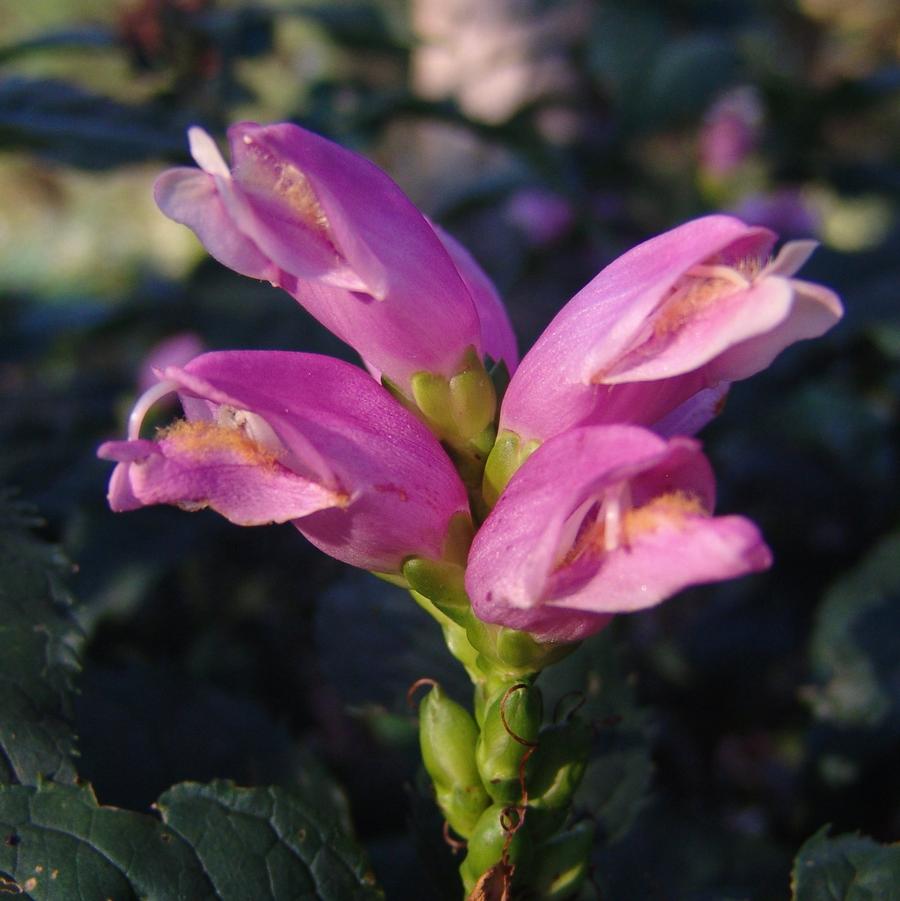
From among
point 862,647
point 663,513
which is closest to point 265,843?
point 663,513

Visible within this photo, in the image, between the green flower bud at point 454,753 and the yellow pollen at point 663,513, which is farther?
the green flower bud at point 454,753

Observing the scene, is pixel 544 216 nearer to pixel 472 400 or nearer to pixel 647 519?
pixel 472 400

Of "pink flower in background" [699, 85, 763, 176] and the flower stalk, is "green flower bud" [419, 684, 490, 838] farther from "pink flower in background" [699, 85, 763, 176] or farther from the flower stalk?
"pink flower in background" [699, 85, 763, 176]

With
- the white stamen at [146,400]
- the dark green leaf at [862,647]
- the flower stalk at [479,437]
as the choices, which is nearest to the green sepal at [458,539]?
the flower stalk at [479,437]

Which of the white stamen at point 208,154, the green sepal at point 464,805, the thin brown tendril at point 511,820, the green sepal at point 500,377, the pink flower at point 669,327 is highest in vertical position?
the white stamen at point 208,154

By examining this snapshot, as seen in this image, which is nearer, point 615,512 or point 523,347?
point 615,512

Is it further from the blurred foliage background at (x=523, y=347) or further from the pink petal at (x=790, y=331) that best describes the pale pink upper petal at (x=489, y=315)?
the blurred foliage background at (x=523, y=347)

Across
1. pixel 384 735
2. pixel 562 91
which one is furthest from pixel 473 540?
pixel 562 91
